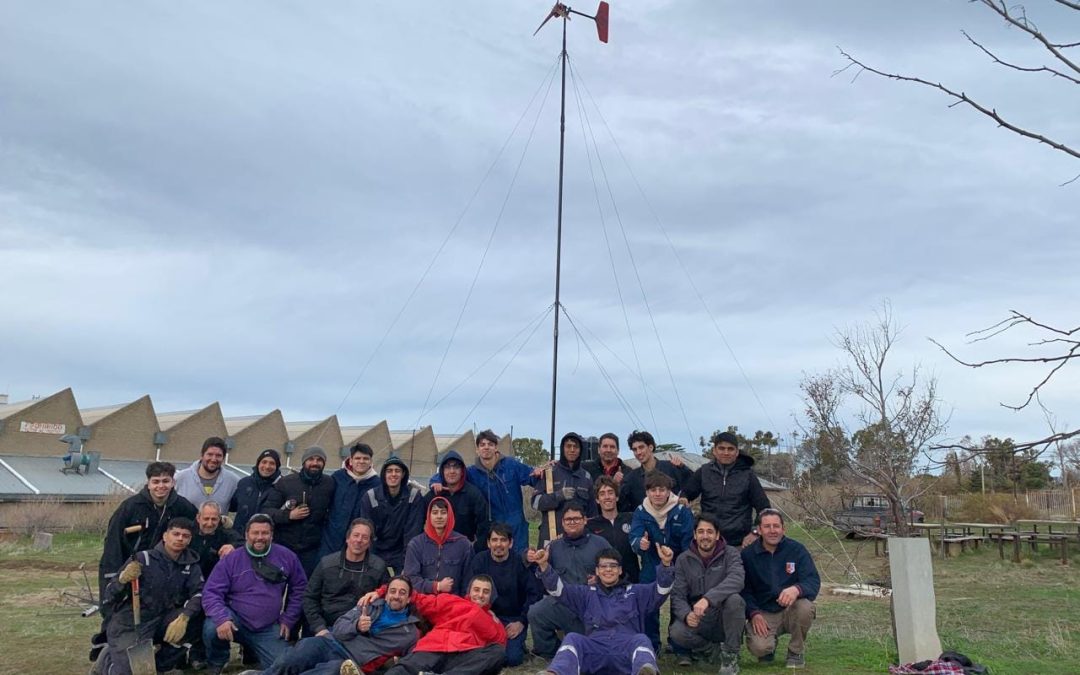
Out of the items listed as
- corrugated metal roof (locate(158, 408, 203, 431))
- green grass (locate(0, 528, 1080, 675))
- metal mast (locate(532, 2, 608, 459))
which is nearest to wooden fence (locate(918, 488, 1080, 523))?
green grass (locate(0, 528, 1080, 675))

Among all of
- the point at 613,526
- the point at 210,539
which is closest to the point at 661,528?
the point at 613,526

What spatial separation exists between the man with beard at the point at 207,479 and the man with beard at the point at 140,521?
638 mm

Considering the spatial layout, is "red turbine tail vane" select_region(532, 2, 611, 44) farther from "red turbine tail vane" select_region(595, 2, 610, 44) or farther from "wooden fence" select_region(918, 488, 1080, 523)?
"wooden fence" select_region(918, 488, 1080, 523)

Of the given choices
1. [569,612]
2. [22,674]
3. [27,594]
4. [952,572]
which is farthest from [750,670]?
[952,572]

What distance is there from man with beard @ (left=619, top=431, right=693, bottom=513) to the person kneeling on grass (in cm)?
126

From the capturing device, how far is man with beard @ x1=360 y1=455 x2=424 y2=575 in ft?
27.6

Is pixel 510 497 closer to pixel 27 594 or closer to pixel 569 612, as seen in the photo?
pixel 569 612

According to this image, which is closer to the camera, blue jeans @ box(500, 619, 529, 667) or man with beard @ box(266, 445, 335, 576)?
blue jeans @ box(500, 619, 529, 667)

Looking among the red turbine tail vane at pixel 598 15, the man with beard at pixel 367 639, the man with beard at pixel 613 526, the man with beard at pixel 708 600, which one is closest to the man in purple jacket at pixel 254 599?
the man with beard at pixel 367 639

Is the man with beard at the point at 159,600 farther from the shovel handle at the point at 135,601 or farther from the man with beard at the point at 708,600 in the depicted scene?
the man with beard at the point at 708,600

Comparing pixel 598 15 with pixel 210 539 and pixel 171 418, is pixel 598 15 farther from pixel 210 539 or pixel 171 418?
pixel 171 418

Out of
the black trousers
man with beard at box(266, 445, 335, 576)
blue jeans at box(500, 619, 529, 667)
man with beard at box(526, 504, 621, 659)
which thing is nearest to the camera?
the black trousers

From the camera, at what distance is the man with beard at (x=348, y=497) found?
8734 millimetres

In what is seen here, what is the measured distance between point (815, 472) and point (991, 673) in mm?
13032
